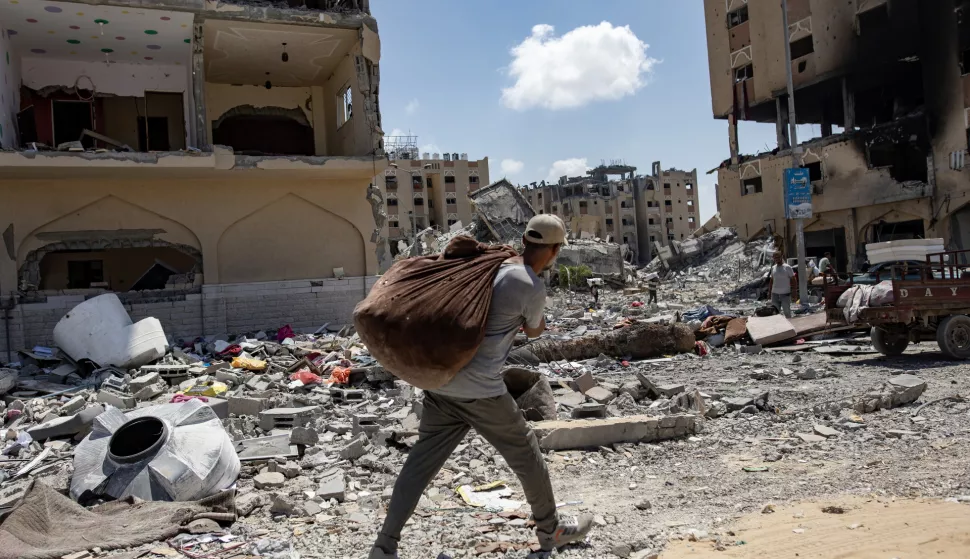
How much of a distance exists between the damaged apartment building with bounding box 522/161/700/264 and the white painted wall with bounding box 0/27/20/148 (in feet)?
187

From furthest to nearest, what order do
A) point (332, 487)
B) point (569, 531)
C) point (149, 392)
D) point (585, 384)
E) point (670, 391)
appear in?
point (149, 392) < point (585, 384) < point (670, 391) < point (332, 487) < point (569, 531)

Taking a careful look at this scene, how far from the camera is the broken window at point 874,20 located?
24.8 m

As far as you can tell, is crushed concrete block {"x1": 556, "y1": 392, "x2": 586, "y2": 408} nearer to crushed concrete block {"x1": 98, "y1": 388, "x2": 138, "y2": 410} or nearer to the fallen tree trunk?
the fallen tree trunk

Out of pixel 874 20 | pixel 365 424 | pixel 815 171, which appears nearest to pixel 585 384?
pixel 365 424

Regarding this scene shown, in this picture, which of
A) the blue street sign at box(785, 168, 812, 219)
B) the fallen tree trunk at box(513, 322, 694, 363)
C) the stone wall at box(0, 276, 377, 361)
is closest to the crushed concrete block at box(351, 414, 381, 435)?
the fallen tree trunk at box(513, 322, 694, 363)

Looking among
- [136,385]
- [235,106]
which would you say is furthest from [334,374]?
[235,106]

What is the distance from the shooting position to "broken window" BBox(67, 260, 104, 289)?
640 inches

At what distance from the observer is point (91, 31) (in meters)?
12.8

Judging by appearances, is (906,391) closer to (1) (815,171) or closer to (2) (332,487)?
(2) (332,487)

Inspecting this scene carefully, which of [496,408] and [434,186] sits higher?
[434,186]

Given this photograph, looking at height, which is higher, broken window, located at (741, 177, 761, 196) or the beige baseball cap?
broken window, located at (741, 177, 761, 196)

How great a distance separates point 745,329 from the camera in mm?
11789

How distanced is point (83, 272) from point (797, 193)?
1733 cm

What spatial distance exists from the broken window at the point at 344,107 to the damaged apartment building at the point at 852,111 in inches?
665
